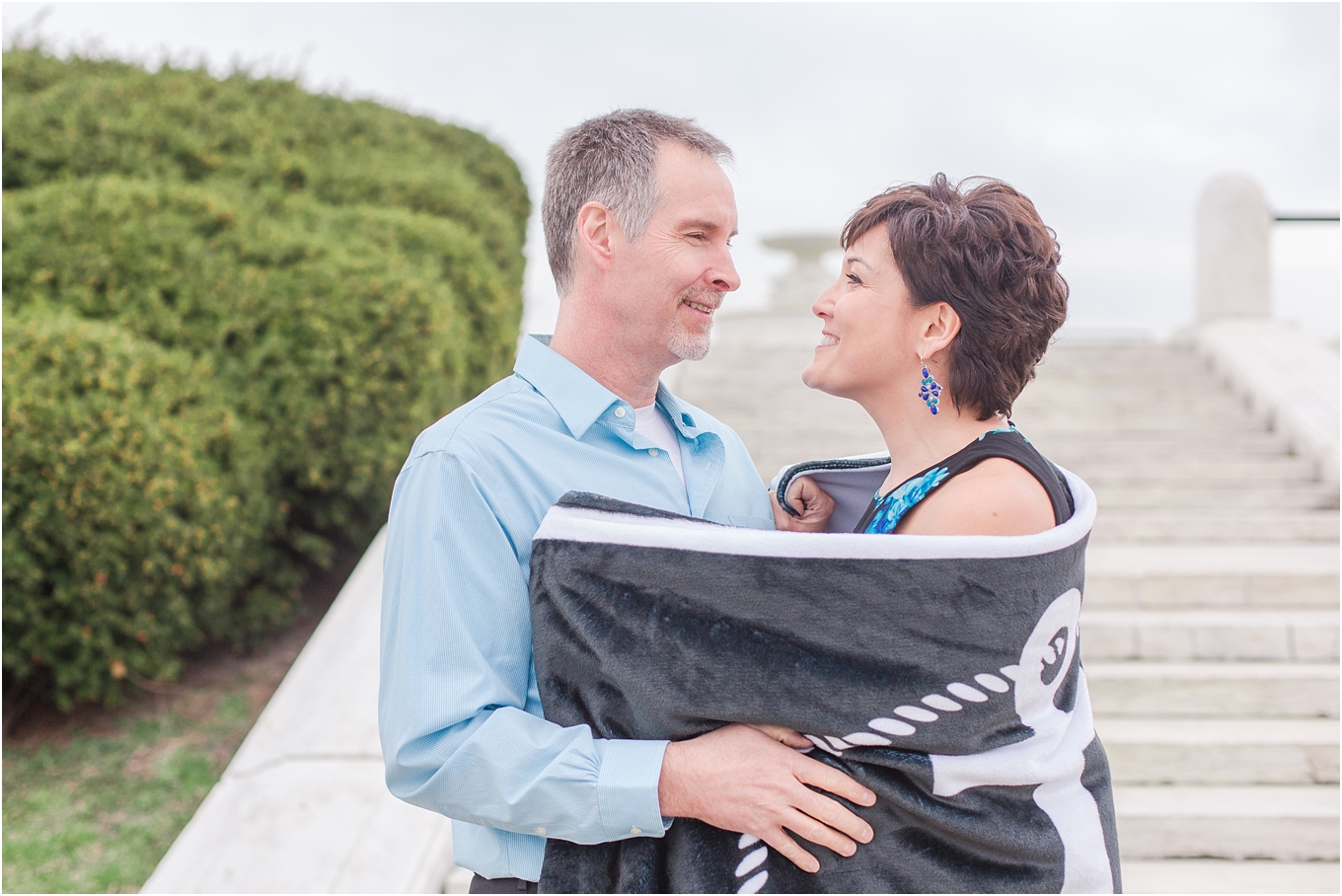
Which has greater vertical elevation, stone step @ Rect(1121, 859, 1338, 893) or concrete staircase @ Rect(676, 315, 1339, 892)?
concrete staircase @ Rect(676, 315, 1339, 892)

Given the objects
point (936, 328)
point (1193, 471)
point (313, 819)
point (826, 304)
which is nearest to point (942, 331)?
point (936, 328)

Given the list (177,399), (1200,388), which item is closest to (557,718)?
(177,399)

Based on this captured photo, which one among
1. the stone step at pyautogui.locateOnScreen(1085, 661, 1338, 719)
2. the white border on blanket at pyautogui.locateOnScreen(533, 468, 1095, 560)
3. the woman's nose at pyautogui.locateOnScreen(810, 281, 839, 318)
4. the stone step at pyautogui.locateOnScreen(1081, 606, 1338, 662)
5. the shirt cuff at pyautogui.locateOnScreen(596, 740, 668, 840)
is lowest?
the stone step at pyautogui.locateOnScreen(1085, 661, 1338, 719)

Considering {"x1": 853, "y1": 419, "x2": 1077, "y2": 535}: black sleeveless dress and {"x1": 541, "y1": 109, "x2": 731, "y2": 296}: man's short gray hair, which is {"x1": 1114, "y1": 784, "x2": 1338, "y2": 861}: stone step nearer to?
{"x1": 853, "y1": 419, "x2": 1077, "y2": 535}: black sleeveless dress

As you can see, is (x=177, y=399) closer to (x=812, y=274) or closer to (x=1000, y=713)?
(x=1000, y=713)

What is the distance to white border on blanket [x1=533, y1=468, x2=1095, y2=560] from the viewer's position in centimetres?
136

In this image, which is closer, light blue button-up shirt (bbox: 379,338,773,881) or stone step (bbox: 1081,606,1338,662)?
light blue button-up shirt (bbox: 379,338,773,881)

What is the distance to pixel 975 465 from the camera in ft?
5.23

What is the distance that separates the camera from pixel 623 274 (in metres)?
1.82

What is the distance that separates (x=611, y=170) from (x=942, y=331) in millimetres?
670

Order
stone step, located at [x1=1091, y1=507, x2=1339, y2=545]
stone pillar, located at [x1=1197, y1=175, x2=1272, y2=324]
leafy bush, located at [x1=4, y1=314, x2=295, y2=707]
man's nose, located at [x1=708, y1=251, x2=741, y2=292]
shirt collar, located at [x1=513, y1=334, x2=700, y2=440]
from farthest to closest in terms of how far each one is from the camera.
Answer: stone pillar, located at [x1=1197, y1=175, x2=1272, y2=324] < stone step, located at [x1=1091, y1=507, x2=1339, y2=545] < leafy bush, located at [x1=4, y1=314, x2=295, y2=707] < man's nose, located at [x1=708, y1=251, x2=741, y2=292] < shirt collar, located at [x1=513, y1=334, x2=700, y2=440]

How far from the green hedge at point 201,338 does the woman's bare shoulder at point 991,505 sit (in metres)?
3.20

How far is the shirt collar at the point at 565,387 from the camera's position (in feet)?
5.66

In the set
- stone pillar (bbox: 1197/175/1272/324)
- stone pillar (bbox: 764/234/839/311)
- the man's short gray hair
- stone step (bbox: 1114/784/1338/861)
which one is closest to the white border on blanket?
the man's short gray hair
